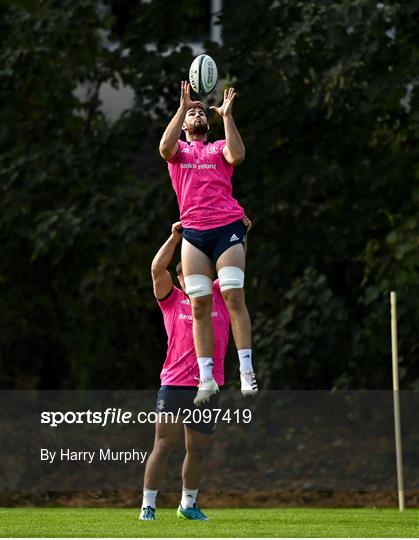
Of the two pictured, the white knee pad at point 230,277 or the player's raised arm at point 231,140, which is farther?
the white knee pad at point 230,277

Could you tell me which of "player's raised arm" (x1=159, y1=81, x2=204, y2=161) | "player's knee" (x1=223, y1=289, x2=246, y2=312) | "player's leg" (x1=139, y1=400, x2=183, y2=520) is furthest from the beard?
"player's leg" (x1=139, y1=400, x2=183, y2=520)

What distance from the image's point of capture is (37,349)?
18.4 m

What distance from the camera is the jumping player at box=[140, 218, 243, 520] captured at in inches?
349

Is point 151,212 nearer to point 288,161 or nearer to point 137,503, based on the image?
point 288,161

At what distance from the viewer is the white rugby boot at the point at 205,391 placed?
325 inches

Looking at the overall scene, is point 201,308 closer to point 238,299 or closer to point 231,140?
point 238,299

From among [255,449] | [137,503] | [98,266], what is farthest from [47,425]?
[98,266]

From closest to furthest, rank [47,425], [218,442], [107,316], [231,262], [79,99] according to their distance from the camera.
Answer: [231,262] < [47,425] < [218,442] < [79,99] < [107,316]

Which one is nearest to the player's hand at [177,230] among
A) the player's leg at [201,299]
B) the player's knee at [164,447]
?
the player's leg at [201,299]

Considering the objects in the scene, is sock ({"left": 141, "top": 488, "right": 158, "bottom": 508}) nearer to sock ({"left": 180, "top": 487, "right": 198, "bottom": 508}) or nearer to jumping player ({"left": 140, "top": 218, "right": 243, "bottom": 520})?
jumping player ({"left": 140, "top": 218, "right": 243, "bottom": 520})

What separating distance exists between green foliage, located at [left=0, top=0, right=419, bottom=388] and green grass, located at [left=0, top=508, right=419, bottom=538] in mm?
4486

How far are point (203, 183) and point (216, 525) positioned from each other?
2.07m

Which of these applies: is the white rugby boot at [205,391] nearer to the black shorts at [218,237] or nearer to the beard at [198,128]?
the black shorts at [218,237]

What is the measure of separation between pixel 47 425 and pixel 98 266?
3.04 m
